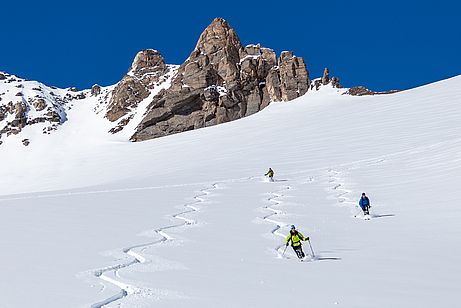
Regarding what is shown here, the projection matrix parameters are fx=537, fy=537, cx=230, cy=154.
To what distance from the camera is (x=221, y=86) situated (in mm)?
89938

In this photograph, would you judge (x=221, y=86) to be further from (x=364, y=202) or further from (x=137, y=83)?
(x=364, y=202)

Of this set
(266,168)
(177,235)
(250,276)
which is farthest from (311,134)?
(250,276)

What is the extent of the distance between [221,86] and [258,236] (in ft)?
256

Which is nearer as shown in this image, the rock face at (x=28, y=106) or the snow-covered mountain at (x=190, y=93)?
the snow-covered mountain at (x=190, y=93)

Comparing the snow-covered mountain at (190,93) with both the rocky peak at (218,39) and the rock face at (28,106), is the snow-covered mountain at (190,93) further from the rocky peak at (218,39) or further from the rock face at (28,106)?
the rock face at (28,106)

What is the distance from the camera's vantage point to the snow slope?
7.89 metres

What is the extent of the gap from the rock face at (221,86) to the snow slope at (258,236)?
4591cm

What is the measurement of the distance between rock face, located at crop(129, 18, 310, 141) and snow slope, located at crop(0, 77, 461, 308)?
1807 inches

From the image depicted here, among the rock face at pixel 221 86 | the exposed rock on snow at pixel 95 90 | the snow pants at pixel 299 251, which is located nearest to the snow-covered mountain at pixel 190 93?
the rock face at pixel 221 86

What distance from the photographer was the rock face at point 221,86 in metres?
86.5

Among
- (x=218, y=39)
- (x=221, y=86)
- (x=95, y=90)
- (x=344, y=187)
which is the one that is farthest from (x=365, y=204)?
(x=95, y=90)

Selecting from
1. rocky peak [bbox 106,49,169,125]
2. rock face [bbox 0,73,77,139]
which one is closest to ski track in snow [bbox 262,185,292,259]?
rocky peak [bbox 106,49,169,125]

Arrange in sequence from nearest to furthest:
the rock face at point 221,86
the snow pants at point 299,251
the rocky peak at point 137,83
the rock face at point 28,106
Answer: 1. the snow pants at point 299,251
2. the rock face at point 221,86
3. the rock face at point 28,106
4. the rocky peak at point 137,83

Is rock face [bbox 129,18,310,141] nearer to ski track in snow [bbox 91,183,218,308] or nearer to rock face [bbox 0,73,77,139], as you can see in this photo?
rock face [bbox 0,73,77,139]
